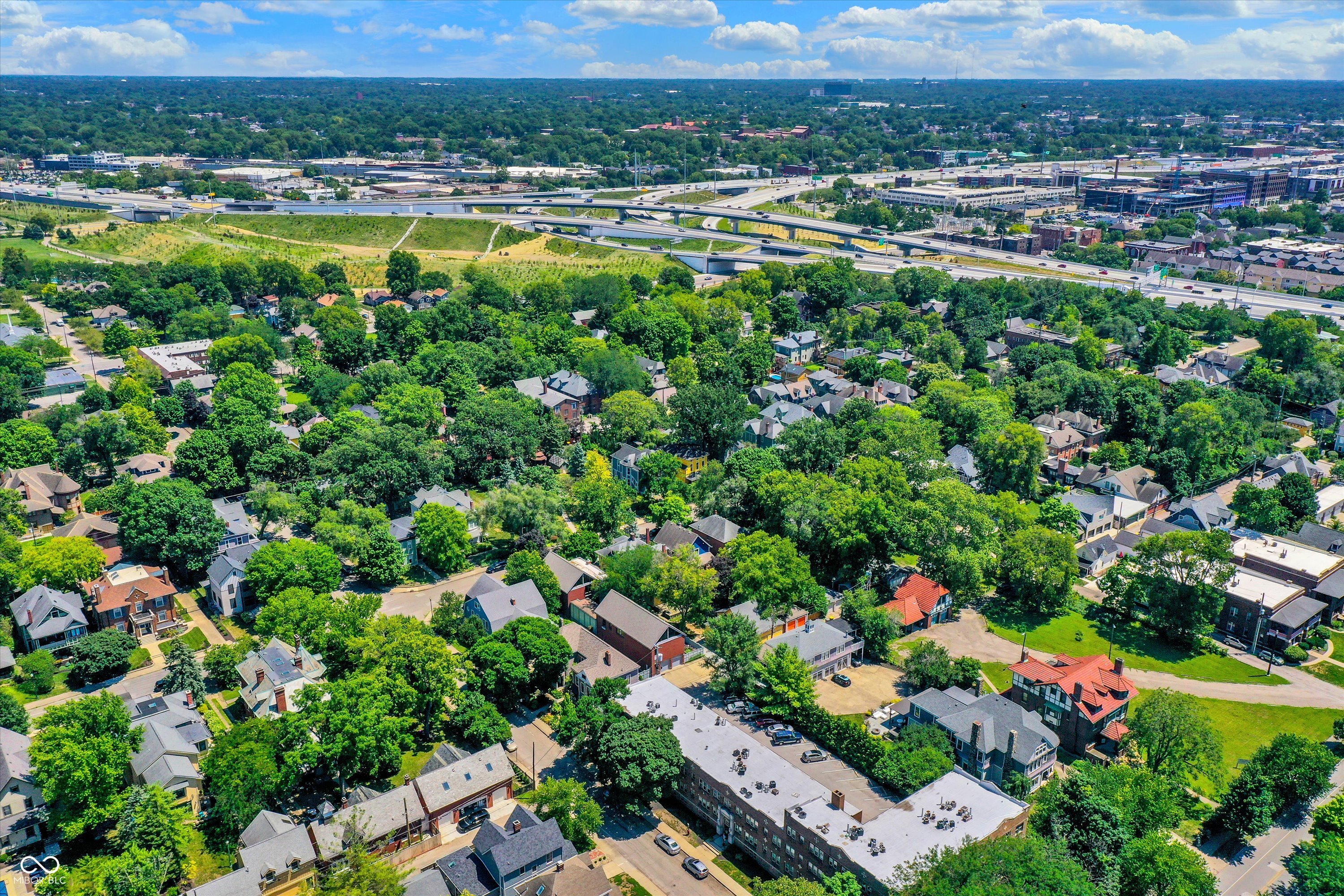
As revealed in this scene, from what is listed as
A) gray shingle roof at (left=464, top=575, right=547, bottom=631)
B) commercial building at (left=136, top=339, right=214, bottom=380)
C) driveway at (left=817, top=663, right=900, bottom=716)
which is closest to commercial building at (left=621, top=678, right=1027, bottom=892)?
driveway at (left=817, top=663, right=900, bottom=716)

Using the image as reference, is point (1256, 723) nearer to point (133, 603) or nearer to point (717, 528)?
point (717, 528)

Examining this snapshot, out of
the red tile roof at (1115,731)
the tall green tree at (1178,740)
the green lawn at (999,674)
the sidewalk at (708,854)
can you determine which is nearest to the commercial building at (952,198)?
the green lawn at (999,674)

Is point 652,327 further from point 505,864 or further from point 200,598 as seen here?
point 505,864

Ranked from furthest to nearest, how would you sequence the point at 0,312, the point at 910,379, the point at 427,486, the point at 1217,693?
the point at 0,312 < the point at 910,379 < the point at 427,486 < the point at 1217,693

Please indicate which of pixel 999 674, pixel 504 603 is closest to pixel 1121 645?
pixel 999 674

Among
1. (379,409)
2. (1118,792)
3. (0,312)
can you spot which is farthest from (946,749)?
(0,312)
